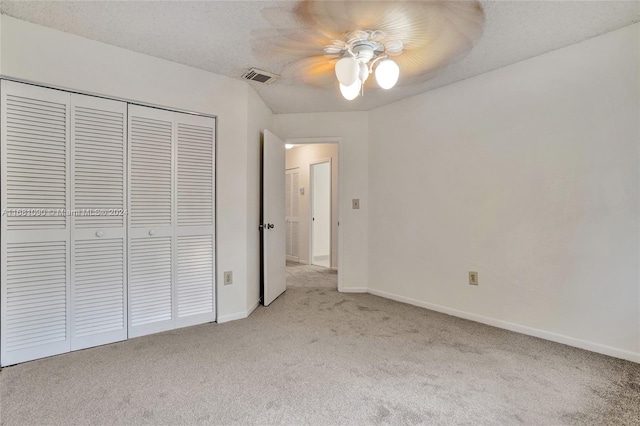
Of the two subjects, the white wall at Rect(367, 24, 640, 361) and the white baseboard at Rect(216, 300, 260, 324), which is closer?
the white wall at Rect(367, 24, 640, 361)

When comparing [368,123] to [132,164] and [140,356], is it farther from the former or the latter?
[140,356]

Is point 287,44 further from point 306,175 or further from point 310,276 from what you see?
point 306,175

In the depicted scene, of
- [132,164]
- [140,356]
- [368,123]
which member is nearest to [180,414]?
[140,356]

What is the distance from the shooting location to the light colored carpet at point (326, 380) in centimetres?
→ 150

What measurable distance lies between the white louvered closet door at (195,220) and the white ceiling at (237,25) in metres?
0.57

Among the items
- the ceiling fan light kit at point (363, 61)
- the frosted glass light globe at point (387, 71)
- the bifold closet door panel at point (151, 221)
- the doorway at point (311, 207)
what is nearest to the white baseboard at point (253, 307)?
the bifold closet door panel at point (151, 221)

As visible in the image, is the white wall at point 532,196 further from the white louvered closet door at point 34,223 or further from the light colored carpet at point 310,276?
the white louvered closet door at point 34,223

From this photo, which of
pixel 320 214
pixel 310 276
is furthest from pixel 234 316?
pixel 320 214

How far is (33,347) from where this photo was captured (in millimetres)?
2051

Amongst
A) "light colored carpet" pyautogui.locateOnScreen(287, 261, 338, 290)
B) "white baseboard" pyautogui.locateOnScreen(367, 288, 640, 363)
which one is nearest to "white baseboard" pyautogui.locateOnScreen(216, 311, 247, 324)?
"light colored carpet" pyautogui.locateOnScreen(287, 261, 338, 290)

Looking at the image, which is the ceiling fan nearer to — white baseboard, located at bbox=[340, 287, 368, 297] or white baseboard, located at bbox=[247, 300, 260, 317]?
white baseboard, located at bbox=[247, 300, 260, 317]

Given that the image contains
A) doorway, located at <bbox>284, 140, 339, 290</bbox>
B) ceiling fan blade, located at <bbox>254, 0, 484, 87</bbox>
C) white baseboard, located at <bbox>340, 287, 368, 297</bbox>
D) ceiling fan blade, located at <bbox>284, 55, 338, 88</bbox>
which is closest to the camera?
ceiling fan blade, located at <bbox>254, 0, 484, 87</bbox>

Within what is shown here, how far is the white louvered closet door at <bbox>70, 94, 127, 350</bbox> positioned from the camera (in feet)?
7.21

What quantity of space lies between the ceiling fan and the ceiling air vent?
28cm
